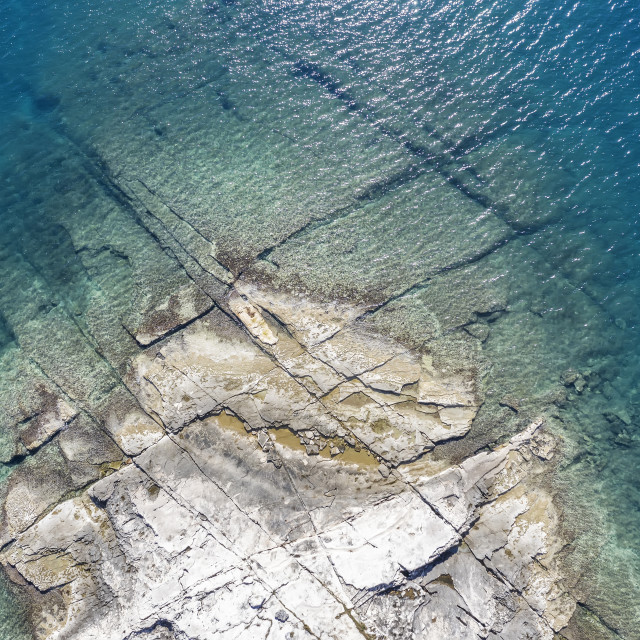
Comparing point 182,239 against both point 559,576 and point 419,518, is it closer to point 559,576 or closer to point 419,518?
point 419,518

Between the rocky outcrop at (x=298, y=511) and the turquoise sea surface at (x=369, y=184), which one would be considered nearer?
the rocky outcrop at (x=298, y=511)

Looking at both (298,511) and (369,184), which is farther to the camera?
(369,184)

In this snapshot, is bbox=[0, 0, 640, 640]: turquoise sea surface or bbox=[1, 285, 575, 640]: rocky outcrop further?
bbox=[0, 0, 640, 640]: turquoise sea surface

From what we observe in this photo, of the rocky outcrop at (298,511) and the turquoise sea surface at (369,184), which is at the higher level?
the turquoise sea surface at (369,184)

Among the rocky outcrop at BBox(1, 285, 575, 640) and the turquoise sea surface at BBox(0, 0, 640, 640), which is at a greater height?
the turquoise sea surface at BBox(0, 0, 640, 640)

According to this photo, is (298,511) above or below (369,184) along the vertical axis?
below

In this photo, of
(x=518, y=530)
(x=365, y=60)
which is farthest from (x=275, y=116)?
(x=518, y=530)
